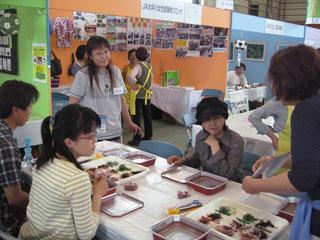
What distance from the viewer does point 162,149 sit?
2.50m

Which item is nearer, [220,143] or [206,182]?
[206,182]

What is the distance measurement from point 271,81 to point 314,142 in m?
0.25

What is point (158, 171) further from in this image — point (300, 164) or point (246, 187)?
point (300, 164)

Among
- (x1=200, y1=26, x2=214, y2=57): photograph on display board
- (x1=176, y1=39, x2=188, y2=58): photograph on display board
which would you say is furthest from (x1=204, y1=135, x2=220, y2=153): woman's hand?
(x1=176, y1=39, x2=188, y2=58): photograph on display board

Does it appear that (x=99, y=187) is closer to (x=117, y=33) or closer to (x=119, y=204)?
(x=119, y=204)

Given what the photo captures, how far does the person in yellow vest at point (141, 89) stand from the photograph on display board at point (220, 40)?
3.89ft

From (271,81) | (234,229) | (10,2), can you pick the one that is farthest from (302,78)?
(10,2)

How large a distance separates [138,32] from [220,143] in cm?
454

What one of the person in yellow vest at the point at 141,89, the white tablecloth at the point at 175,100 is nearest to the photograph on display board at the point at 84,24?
the person in yellow vest at the point at 141,89

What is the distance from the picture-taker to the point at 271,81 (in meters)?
1.15

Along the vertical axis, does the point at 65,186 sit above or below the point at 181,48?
below

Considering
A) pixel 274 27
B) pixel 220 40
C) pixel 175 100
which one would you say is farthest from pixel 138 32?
pixel 274 27

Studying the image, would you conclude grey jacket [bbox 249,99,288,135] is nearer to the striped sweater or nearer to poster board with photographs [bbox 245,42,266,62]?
the striped sweater

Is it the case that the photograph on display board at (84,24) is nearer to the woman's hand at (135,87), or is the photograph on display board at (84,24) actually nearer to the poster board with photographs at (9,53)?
the woman's hand at (135,87)
